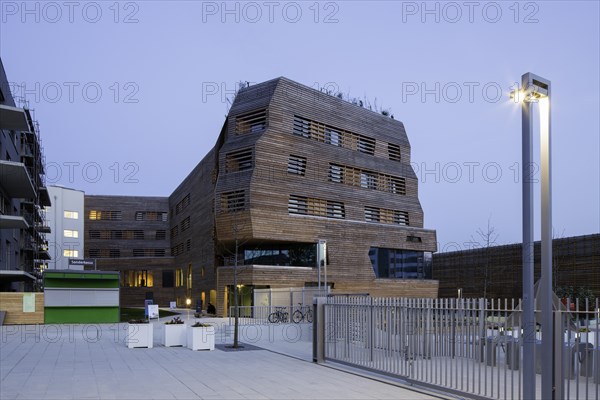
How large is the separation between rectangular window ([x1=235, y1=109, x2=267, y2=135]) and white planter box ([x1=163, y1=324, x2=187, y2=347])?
23.3m

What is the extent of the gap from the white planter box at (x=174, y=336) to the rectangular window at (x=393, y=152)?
33.8 metres

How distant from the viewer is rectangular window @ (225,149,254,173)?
41875mm

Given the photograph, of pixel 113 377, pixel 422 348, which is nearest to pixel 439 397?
pixel 422 348

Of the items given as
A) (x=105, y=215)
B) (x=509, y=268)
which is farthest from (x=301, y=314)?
(x=105, y=215)

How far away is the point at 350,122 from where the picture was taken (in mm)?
48125

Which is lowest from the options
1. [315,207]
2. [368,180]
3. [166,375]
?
[166,375]

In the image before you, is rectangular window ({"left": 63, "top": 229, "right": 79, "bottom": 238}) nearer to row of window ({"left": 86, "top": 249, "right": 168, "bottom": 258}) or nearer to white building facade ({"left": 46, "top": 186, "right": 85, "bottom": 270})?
white building facade ({"left": 46, "top": 186, "right": 85, "bottom": 270})

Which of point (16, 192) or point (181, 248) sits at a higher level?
point (16, 192)

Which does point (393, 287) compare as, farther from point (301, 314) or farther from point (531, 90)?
point (531, 90)

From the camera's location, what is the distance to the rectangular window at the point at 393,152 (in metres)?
51.9

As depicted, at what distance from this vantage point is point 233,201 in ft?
137

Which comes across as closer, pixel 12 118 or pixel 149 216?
pixel 12 118

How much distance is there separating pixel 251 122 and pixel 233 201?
6.12m

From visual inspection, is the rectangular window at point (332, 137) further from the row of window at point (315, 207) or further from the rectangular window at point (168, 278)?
the rectangular window at point (168, 278)
